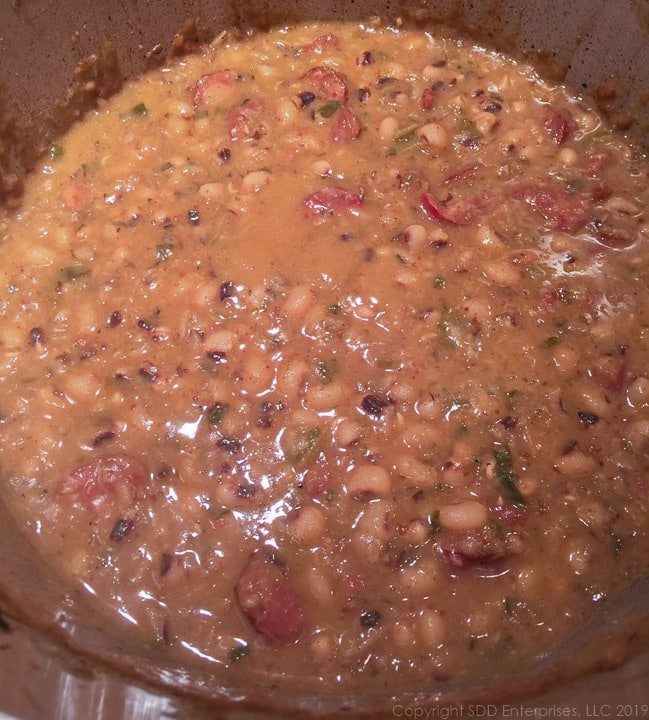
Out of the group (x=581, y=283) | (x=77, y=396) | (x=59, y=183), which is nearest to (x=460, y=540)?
(x=581, y=283)

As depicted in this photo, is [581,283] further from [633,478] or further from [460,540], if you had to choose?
[460,540]

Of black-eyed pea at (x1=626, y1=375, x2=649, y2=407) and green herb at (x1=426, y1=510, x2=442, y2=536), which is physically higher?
black-eyed pea at (x1=626, y1=375, x2=649, y2=407)

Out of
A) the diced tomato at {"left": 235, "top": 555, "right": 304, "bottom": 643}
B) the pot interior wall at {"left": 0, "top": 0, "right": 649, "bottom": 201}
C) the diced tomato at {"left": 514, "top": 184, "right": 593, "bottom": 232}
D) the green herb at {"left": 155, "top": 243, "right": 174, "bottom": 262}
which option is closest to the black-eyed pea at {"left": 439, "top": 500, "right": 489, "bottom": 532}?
the diced tomato at {"left": 235, "top": 555, "right": 304, "bottom": 643}

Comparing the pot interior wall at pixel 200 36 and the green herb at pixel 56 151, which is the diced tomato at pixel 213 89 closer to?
the pot interior wall at pixel 200 36

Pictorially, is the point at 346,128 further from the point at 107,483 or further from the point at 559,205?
the point at 107,483

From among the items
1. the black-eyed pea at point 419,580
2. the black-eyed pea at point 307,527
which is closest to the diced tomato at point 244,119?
the black-eyed pea at point 307,527

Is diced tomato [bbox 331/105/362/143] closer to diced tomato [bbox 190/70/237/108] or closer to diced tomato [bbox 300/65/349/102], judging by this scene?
diced tomato [bbox 300/65/349/102]
